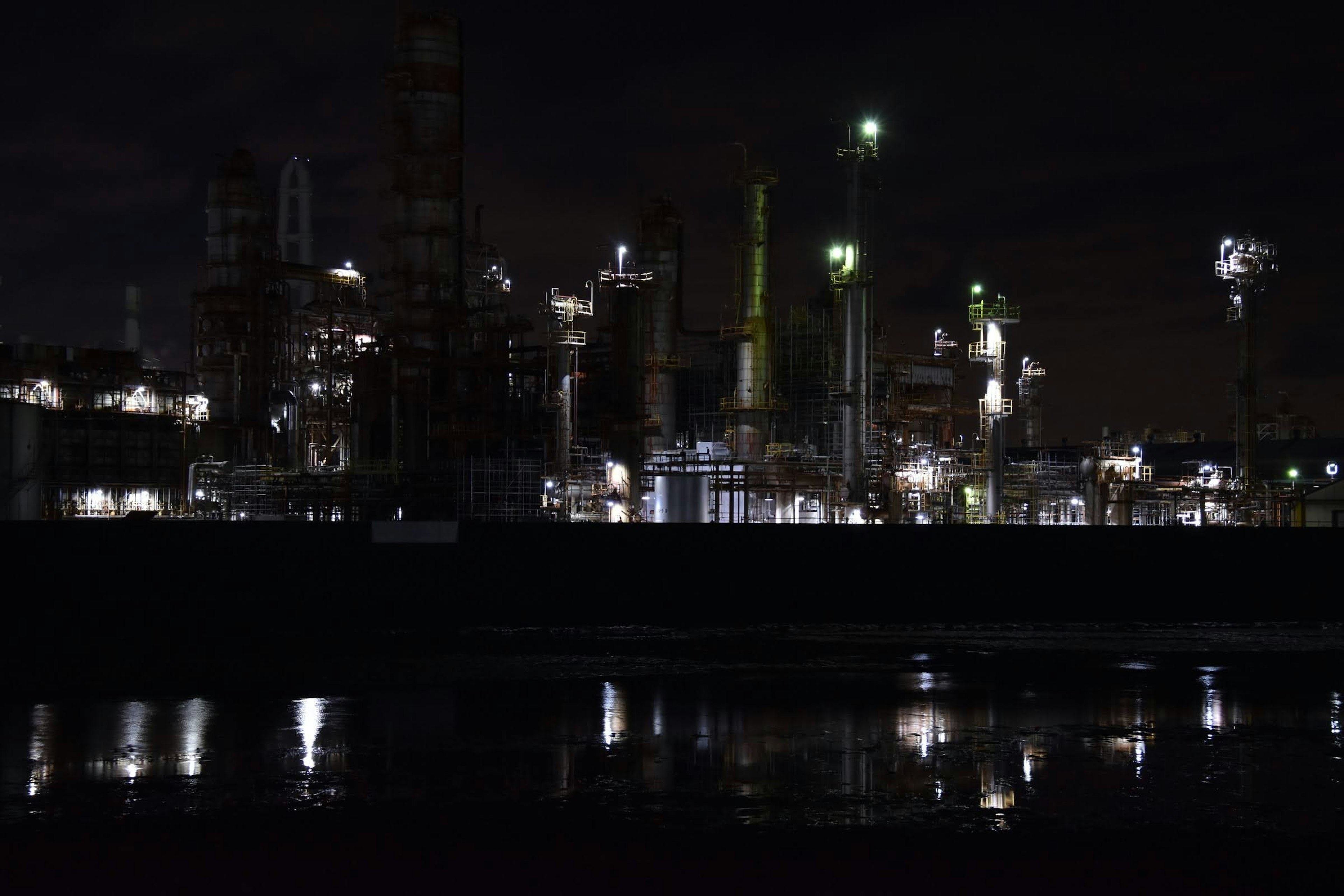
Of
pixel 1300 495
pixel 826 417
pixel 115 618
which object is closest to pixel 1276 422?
pixel 1300 495

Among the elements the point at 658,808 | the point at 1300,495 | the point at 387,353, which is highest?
the point at 387,353

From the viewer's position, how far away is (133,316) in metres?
63.4

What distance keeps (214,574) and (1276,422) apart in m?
84.1

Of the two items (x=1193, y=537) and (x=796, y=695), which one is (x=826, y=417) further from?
(x=796, y=695)

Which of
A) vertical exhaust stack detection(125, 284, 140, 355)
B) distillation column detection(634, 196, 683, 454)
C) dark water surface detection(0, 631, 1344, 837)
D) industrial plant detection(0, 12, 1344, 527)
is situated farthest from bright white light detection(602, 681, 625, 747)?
vertical exhaust stack detection(125, 284, 140, 355)

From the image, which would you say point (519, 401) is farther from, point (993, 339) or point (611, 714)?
point (611, 714)

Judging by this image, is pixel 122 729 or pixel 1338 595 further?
pixel 1338 595

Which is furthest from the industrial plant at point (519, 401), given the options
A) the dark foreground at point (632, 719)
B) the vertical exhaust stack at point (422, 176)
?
the dark foreground at point (632, 719)

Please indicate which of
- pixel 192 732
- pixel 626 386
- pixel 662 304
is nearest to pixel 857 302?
pixel 626 386

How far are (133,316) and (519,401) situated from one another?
76.6ft

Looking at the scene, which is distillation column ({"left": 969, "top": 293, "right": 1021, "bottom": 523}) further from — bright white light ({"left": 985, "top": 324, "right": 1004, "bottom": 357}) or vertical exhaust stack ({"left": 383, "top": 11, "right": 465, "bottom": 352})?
vertical exhaust stack ({"left": 383, "top": 11, "right": 465, "bottom": 352})

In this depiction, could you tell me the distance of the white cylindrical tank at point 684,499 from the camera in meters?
45.3

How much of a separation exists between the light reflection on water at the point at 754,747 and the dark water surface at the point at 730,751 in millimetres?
47

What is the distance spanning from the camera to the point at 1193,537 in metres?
40.4
